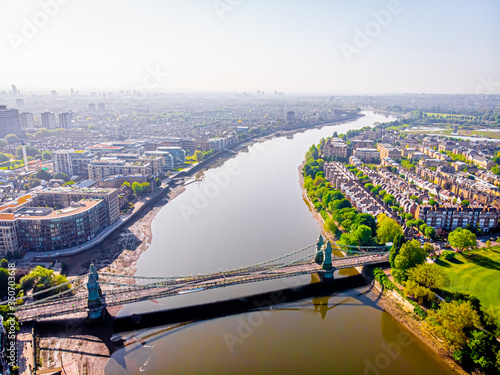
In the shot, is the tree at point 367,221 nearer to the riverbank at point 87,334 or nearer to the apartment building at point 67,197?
the riverbank at point 87,334

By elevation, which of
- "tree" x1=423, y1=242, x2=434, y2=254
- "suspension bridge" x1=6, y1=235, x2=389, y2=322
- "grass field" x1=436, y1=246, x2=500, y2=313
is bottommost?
"grass field" x1=436, y1=246, x2=500, y2=313

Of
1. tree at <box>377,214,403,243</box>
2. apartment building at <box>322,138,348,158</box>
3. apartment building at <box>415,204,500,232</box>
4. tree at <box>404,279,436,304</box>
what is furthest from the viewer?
apartment building at <box>322,138,348,158</box>

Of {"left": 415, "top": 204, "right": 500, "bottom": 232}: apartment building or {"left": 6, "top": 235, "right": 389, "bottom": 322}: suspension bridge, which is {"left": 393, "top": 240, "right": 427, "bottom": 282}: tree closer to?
{"left": 6, "top": 235, "right": 389, "bottom": 322}: suspension bridge

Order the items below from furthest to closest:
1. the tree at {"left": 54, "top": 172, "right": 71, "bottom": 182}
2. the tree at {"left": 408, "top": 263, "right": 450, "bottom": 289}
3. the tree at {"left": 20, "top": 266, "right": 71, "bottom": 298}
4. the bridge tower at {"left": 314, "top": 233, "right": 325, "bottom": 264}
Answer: the tree at {"left": 54, "top": 172, "right": 71, "bottom": 182}
the bridge tower at {"left": 314, "top": 233, "right": 325, "bottom": 264}
the tree at {"left": 20, "top": 266, "right": 71, "bottom": 298}
the tree at {"left": 408, "top": 263, "right": 450, "bottom": 289}

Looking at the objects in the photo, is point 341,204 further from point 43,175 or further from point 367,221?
point 43,175

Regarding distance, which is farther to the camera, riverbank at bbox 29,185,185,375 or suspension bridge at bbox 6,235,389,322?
suspension bridge at bbox 6,235,389,322

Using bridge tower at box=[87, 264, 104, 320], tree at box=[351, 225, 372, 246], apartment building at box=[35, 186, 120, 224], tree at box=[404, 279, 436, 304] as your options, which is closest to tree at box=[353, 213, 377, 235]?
tree at box=[351, 225, 372, 246]

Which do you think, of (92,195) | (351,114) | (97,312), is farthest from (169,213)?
(351,114)

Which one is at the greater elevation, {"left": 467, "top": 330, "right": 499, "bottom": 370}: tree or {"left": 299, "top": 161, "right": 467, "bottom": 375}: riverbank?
{"left": 467, "top": 330, "right": 499, "bottom": 370}: tree
